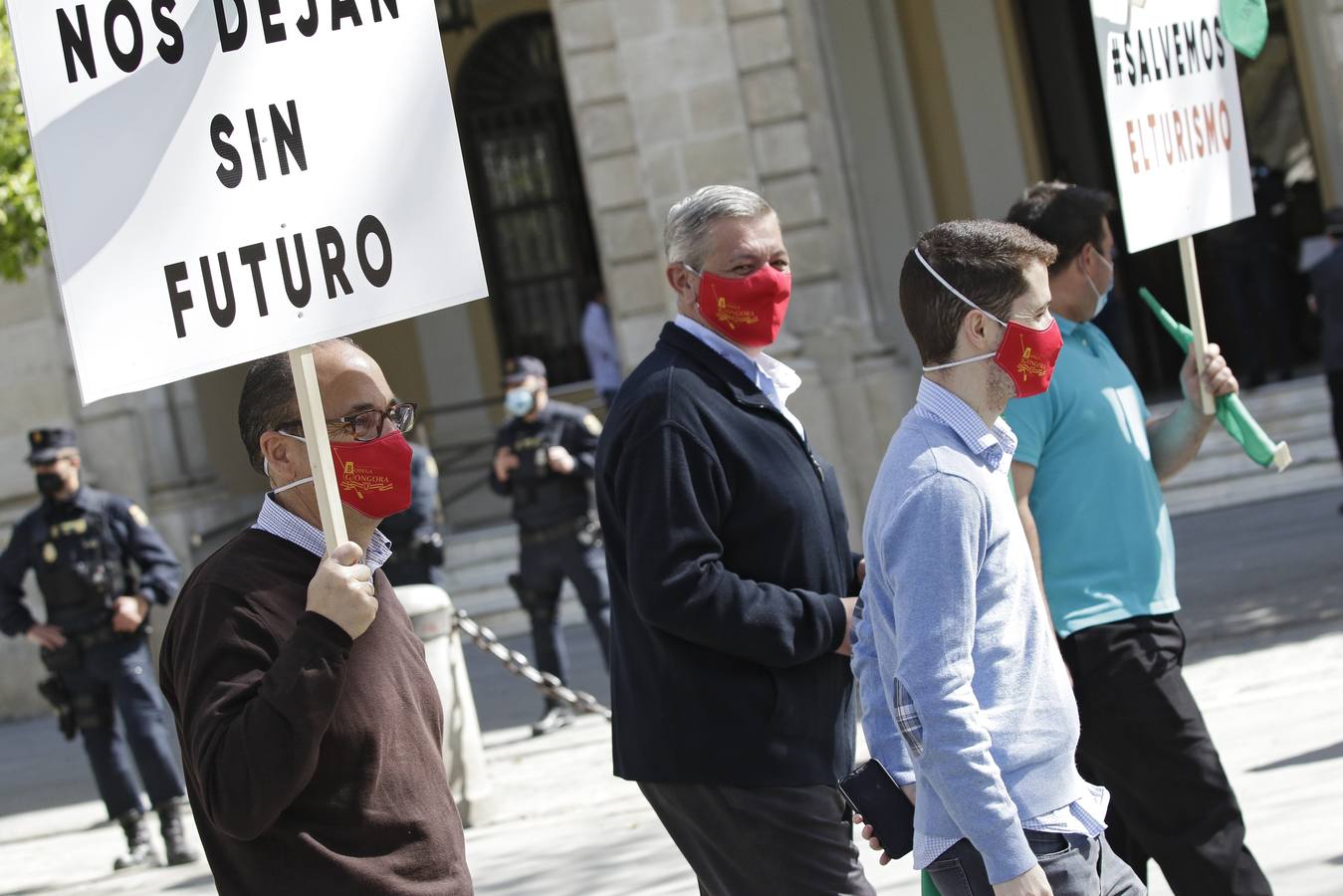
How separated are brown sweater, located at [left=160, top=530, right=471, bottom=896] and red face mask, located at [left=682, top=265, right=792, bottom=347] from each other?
1183 millimetres

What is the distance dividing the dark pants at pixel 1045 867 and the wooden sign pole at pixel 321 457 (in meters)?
1.12

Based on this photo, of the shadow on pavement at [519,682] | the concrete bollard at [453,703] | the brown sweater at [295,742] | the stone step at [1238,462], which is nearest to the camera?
the brown sweater at [295,742]

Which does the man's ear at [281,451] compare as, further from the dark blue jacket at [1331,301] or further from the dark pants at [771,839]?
the dark blue jacket at [1331,301]

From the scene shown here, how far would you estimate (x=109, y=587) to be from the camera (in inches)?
341

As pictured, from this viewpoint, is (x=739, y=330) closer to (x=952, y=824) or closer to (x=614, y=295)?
(x=952, y=824)

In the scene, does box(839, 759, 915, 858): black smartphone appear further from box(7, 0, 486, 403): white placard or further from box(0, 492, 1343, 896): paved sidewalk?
box(0, 492, 1343, 896): paved sidewalk

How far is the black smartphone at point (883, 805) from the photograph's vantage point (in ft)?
10.9

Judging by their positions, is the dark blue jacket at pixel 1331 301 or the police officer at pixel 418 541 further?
the dark blue jacket at pixel 1331 301

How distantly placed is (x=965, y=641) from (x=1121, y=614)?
1.31 meters

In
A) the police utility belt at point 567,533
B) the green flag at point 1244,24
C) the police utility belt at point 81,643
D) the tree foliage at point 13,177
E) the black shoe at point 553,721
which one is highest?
the tree foliage at point 13,177

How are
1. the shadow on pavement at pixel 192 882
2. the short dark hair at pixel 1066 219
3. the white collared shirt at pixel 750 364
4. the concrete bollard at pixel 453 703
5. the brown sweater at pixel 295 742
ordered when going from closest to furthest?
the brown sweater at pixel 295 742 < the white collared shirt at pixel 750 364 < the short dark hair at pixel 1066 219 < the shadow on pavement at pixel 192 882 < the concrete bollard at pixel 453 703

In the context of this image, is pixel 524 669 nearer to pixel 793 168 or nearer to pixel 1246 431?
pixel 1246 431

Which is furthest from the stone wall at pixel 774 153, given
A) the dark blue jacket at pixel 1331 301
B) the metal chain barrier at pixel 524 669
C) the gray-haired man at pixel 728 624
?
the gray-haired man at pixel 728 624

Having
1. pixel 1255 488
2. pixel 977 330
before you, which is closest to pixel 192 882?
pixel 977 330
